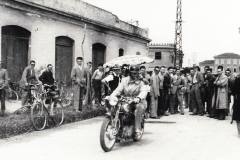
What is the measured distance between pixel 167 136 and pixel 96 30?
1298cm

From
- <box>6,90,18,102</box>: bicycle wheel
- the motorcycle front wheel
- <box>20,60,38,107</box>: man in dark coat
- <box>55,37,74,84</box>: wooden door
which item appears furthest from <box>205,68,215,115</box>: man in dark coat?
the motorcycle front wheel

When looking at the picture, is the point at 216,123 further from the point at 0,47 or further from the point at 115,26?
the point at 115,26

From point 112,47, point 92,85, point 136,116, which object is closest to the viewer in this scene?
point 136,116

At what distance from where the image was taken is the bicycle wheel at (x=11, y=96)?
48.2 feet

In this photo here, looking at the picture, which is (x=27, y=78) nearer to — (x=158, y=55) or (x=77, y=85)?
(x=77, y=85)

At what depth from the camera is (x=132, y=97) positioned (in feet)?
27.2

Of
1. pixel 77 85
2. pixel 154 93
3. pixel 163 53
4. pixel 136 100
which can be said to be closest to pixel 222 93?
pixel 154 93

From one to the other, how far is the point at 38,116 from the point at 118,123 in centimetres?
274

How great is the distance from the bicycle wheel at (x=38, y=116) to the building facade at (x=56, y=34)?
4598 millimetres

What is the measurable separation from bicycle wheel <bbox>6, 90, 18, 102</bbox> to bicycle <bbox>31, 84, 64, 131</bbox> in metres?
3.81

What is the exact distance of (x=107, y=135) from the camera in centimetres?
743

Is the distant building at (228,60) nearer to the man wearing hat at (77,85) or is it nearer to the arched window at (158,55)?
the arched window at (158,55)

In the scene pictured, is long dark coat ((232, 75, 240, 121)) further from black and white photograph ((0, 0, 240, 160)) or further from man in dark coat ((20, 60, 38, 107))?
man in dark coat ((20, 60, 38, 107))

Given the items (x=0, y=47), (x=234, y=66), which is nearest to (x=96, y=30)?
(x=0, y=47)
